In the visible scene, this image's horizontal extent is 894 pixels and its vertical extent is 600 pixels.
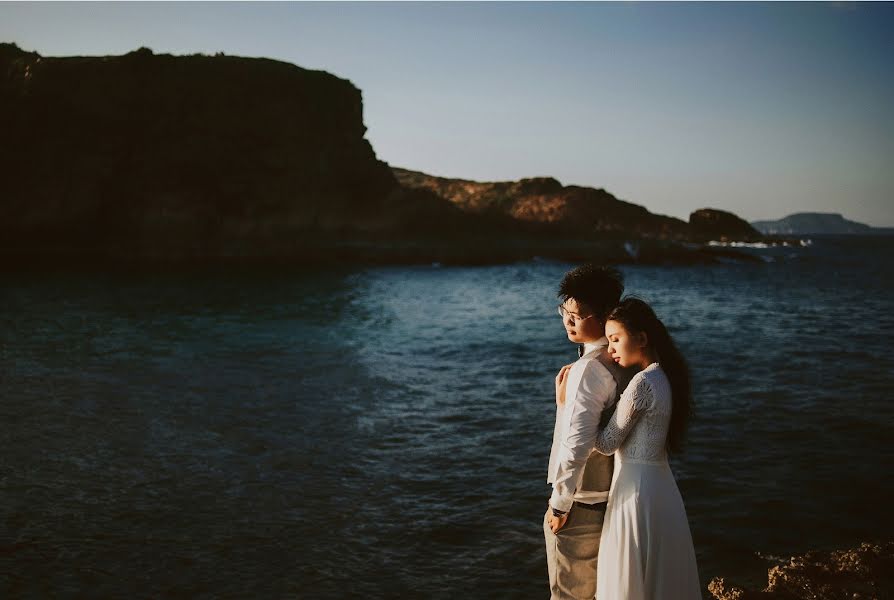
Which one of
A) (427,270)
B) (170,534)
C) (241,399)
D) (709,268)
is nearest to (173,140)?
(427,270)

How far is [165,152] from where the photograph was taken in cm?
6197

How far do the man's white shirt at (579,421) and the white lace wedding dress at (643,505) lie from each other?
99 mm

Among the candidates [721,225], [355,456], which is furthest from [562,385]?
[721,225]

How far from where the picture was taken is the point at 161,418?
34.5 ft

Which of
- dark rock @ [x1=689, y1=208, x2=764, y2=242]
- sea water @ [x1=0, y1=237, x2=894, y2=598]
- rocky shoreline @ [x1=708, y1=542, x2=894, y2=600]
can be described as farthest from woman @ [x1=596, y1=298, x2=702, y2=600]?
dark rock @ [x1=689, y1=208, x2=764, y2=242]

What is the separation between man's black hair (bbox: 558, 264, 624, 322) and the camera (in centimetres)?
351

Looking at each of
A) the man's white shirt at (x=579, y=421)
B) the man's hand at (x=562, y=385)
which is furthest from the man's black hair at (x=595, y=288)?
the man's hand at (x=562, y=385)

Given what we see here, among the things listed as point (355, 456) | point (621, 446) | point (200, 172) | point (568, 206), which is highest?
point (568, 206)

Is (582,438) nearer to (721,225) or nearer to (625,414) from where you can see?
(625,414)

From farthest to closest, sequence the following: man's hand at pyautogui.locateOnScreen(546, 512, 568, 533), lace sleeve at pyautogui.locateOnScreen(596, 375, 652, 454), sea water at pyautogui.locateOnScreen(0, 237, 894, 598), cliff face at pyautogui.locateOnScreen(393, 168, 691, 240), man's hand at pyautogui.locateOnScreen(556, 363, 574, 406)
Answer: cliff face at pyautogui.locateOnScreen(393, 168, 691, 240) → sea water at pyautogui.locateOnScreen(0, 237, 894, 598) → man's hand at pyautogui.locateOnScreen(556, 363, 574, 406) → man's hand at pyautogui.locateOnScreen(546, 512, 568, 533) → lace sleeve at pyautogui.locateOnScreen(596, 375, 652, 454)

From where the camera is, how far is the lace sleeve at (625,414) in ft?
10.9

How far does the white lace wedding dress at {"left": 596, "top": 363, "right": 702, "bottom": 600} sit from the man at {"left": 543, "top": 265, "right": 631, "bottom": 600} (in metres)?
0.12

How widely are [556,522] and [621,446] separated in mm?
508

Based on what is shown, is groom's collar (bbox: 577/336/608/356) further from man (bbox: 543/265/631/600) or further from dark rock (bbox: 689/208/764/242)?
dark rock (bbox: 689/208/764/242)
